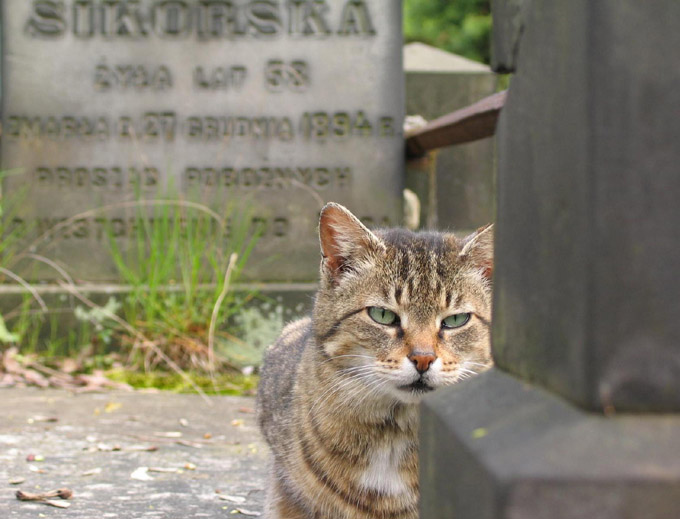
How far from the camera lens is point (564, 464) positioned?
1047mm

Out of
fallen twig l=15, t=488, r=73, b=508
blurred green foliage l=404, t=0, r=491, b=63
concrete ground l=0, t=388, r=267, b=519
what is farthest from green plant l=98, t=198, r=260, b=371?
blurred green foliage l=404, t=0, r=491, b=63

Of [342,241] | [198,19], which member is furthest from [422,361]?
[198,19]

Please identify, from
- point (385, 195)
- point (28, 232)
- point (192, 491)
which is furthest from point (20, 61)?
point (192, 491)

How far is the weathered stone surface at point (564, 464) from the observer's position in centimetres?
102

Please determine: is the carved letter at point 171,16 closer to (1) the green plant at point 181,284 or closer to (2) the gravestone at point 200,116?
(2) the gravestone at point 200,116

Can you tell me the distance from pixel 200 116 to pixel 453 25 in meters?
11.9

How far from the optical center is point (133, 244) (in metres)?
5.81

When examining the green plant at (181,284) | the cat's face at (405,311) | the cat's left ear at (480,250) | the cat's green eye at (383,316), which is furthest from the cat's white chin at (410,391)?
the green plant at (181,284)

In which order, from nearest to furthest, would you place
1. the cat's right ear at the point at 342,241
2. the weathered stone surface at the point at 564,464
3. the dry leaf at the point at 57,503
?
the weathered stone surface at the point at 564,464 → the cat's right ear at the point at 342,241 → the dry leaf at the point at 57,503

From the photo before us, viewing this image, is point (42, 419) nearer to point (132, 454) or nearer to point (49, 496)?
point (132, 454)

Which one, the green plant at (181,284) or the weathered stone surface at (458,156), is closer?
the green plant at (181,284)

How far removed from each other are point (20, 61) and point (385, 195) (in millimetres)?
2790

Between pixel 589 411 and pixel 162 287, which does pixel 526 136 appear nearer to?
pixel 589 411

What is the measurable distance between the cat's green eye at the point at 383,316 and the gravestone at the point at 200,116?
3343mm
